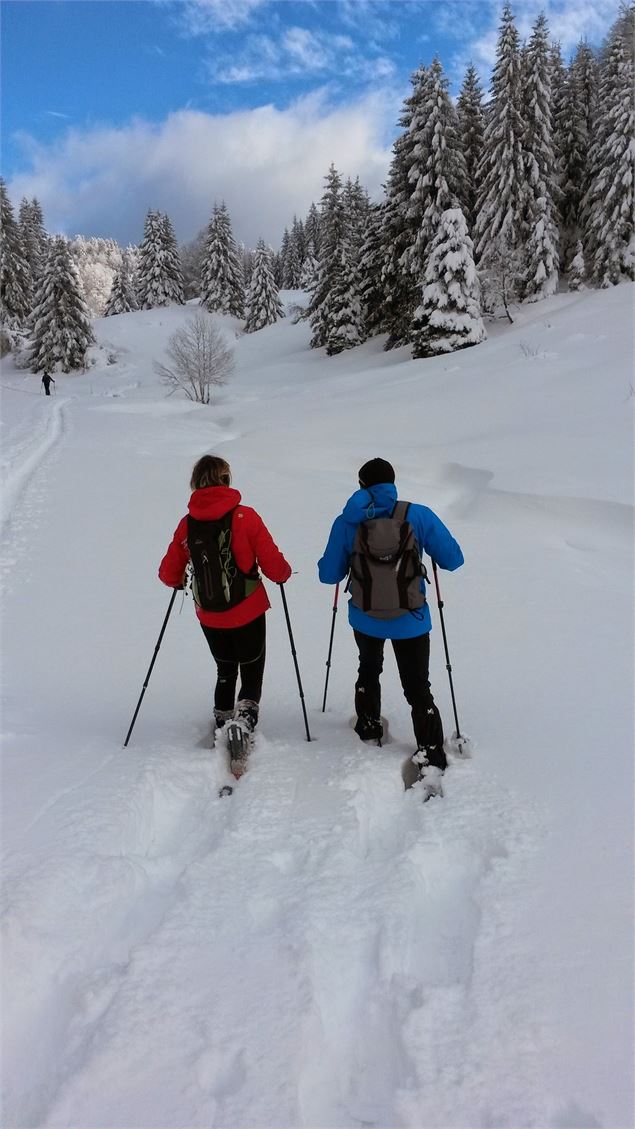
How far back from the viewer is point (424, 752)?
3.71 m

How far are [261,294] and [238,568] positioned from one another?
56001mm

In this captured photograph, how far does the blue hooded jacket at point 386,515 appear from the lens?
11.8 ft

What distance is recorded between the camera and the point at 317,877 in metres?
2.83

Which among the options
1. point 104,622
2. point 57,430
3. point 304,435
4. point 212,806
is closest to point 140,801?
point 212,806

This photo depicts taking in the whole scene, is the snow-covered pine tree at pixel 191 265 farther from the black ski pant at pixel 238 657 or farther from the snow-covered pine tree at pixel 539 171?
the black ski pant at pixel 238 657

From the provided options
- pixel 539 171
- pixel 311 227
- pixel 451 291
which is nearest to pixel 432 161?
pixel 539 171

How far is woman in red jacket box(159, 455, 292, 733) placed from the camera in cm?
368

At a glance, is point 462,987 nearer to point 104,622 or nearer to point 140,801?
point 140,801

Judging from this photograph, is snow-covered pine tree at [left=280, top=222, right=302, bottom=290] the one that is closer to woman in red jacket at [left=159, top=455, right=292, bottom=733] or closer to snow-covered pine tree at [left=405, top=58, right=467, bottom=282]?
snow-covered pine tree at [left=405, top=58, right=467, bottom=282]

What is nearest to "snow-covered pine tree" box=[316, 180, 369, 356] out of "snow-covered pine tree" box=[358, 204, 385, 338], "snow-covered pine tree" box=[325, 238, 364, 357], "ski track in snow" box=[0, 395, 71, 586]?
"snow-covered pine tree" box=[325, 238, 364, 357]

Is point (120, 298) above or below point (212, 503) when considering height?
above

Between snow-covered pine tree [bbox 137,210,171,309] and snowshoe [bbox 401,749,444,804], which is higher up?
snow-covered pine tree [bbox 137,210,171,309]

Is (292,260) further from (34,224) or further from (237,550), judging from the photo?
(237,550)

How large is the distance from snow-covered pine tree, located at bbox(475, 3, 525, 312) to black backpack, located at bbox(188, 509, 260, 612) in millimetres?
30869
